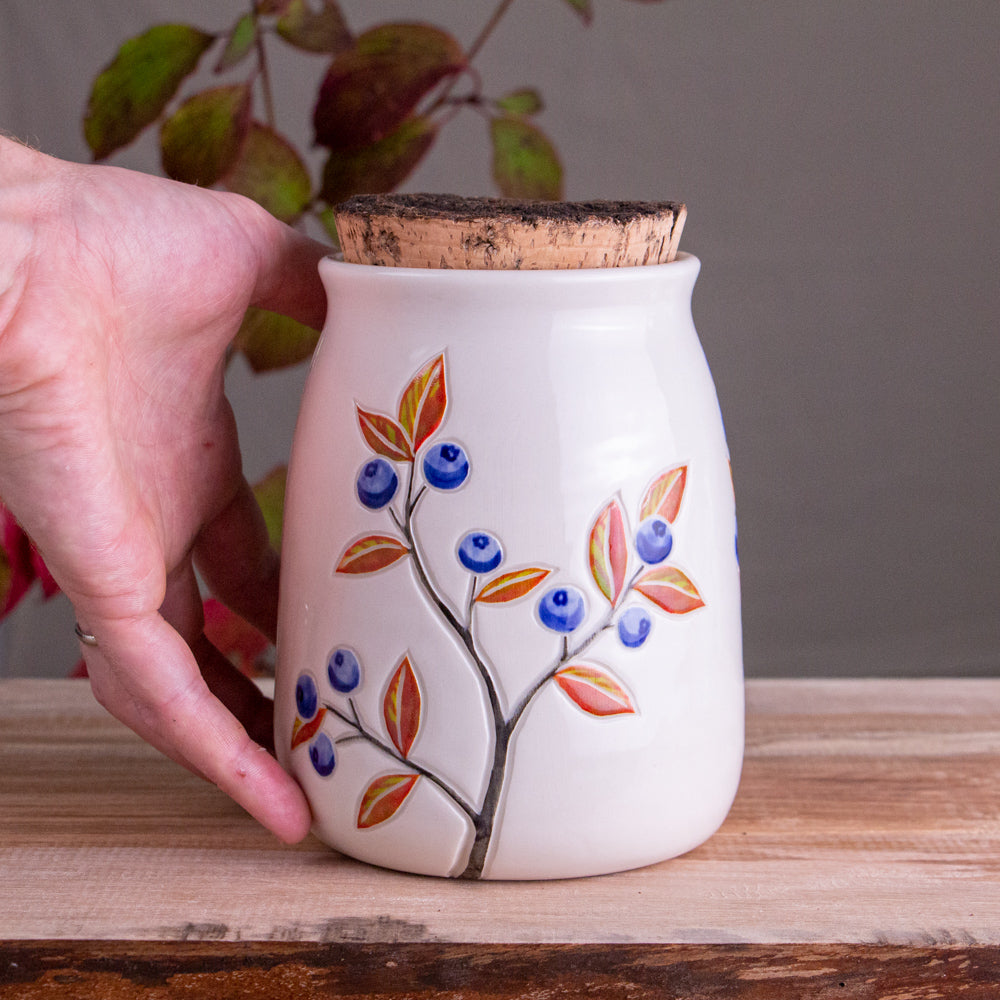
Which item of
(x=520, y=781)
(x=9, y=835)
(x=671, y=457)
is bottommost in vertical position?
(x=9, y=835)

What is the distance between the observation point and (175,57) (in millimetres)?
1105

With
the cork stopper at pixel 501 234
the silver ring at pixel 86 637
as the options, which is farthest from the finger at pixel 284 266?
the silver ring at pixel 86 637

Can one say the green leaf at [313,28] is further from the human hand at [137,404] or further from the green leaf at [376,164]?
the human hand at [137,404]

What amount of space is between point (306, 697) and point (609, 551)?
173mm

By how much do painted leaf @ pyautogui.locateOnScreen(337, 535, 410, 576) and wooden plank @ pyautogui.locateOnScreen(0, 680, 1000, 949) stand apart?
0.52ft

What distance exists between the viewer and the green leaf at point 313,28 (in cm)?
111

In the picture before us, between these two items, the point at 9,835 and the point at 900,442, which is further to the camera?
the point at 900,442

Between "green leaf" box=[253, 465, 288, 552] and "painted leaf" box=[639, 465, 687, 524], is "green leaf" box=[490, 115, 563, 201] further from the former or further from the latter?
"painted leaf" box=[639, 465, 687, 524]

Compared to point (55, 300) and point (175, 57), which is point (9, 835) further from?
point (175, 57)

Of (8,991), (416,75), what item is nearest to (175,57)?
(416,75)

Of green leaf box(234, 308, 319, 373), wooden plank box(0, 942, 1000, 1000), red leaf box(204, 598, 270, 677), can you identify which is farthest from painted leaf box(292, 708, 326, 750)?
red leaf box(204, 598, 270, 677)

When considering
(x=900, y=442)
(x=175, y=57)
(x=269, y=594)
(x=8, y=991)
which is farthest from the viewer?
(x=900, y=442)

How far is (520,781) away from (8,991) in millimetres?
241

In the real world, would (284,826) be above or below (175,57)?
below
